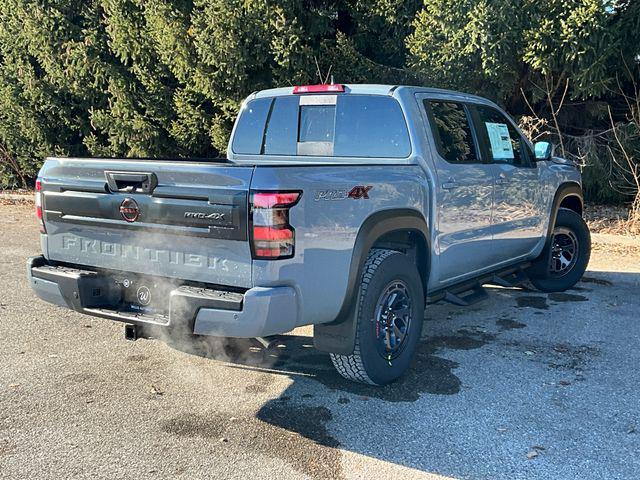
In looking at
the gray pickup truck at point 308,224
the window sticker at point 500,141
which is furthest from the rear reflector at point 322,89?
the window sticker at point 500,141

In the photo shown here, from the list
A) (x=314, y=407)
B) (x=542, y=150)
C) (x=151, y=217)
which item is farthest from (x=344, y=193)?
(x=542, y=150)

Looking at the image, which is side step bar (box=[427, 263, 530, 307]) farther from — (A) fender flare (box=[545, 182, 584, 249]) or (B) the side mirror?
(B) the side mirror

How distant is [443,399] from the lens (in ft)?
13.1

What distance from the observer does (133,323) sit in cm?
360

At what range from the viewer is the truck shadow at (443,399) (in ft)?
10.9

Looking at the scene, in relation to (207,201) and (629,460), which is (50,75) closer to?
(207,201)

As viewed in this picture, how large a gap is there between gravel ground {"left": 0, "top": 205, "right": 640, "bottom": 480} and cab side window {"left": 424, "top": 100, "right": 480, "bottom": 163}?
1553mm

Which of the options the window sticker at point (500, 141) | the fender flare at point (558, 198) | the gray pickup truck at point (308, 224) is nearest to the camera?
the gray pickup truck at point (308, 224)

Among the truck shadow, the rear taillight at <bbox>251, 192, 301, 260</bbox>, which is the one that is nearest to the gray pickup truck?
the rear taillight at <bbox>251, 192, 301, 260</bbox>

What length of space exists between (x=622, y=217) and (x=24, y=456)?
1006cm

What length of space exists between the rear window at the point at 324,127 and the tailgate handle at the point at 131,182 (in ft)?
6.25

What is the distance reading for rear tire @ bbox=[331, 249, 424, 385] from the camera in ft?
12.7

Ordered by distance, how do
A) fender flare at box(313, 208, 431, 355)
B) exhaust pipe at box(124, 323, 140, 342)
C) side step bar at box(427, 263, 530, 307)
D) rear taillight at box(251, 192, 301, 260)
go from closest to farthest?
rear taillight at box(251, 192, 301, 260), exhaust pipe at box(124, 323, 140, 342), fender flare at box(313, 208, 431, 355), side step bar at box(427, 263, 530, 307)

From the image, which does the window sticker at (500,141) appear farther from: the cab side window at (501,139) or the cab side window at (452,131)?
the cab side window at (452,131)
